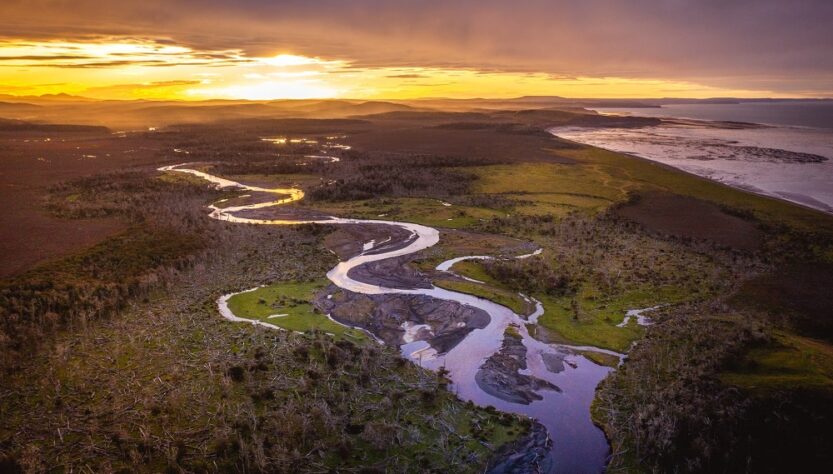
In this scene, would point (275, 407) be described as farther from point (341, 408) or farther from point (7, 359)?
point (7, 359)

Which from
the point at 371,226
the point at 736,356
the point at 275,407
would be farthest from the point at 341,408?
the point at 371,226

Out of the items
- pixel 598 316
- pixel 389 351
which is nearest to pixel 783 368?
pixel 598 316

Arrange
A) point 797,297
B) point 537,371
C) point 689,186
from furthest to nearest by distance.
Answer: point 689,186
point 797,297
point 537,371

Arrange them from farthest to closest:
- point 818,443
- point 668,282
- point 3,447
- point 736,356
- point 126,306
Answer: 1. point 668,282
2. point 126,306
3. point 736,356
4. point 3,447
5. point 818,443

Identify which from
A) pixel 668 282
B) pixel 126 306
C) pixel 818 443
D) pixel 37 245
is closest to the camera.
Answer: pixel 818 443

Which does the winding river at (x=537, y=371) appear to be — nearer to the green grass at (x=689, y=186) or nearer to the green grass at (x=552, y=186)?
the green grass at (x=552, y=186)

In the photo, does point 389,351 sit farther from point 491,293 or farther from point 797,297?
point 797,297

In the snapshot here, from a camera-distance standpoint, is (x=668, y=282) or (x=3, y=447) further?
(x=668, y=282)

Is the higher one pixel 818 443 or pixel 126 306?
pixel 818 443
